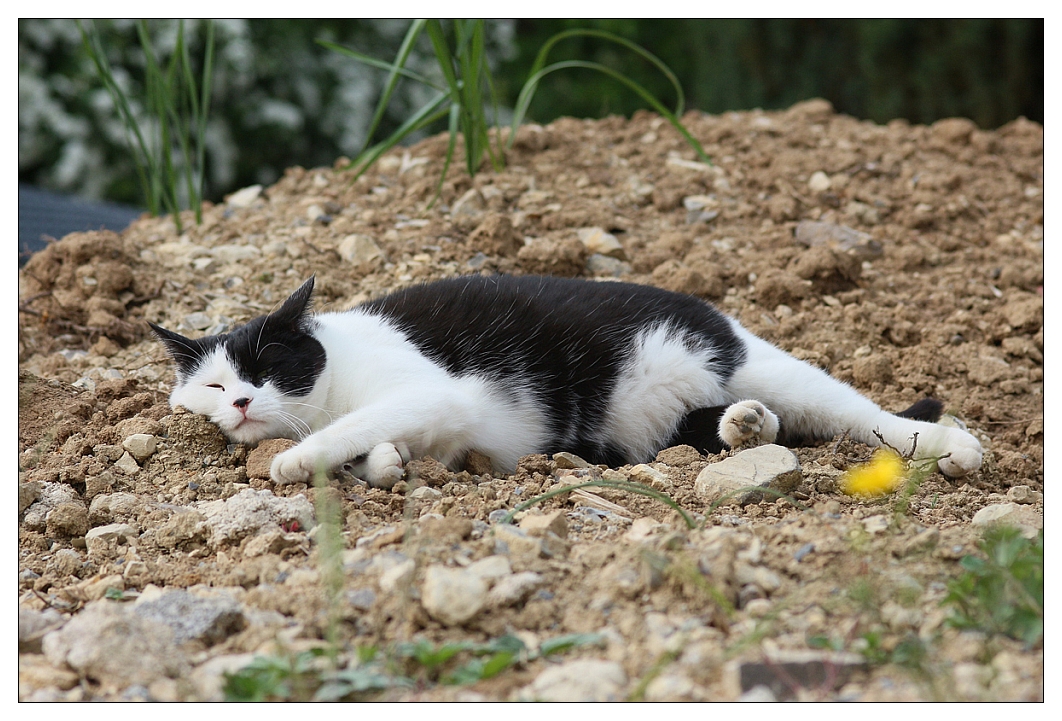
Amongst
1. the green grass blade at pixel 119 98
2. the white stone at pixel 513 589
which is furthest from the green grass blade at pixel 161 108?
the white stone at pixel 513 589

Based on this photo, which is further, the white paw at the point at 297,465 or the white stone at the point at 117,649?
the white paw at the point at 297,465

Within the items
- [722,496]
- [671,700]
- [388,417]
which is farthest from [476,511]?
[671,700]

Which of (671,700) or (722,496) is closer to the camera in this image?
(671,700)

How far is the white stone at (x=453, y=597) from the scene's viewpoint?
62.7 inches

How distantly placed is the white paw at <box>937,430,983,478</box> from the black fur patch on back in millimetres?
685

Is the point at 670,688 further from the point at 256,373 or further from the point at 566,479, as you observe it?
the point at 256,373

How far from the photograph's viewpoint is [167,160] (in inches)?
169

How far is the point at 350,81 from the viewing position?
8.00 metres

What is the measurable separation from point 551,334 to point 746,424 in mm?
667

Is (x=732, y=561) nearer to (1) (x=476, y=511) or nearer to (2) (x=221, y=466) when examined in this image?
(1) (x=476, y=511)

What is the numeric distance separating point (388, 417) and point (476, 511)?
0.43 meters

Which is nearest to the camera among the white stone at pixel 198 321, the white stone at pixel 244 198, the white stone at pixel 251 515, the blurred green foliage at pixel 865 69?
the white stone at pixel 251 515

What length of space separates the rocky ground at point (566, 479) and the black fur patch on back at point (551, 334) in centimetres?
32

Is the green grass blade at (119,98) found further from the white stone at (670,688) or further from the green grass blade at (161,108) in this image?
the white stone at (670,688)
